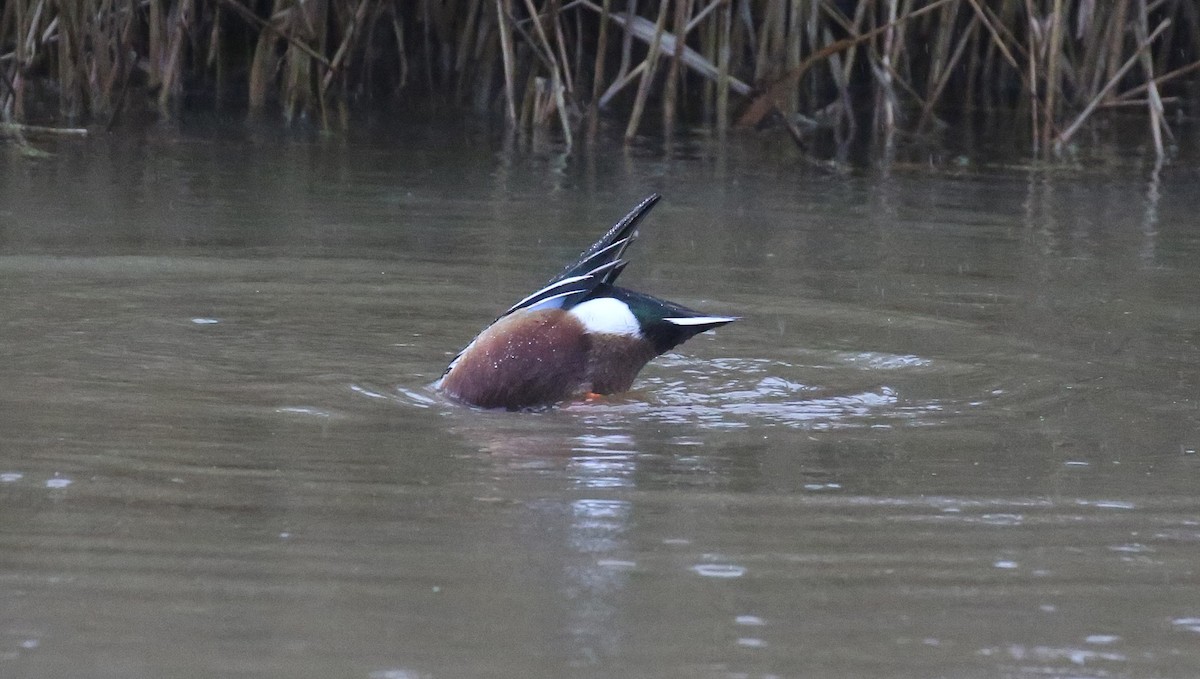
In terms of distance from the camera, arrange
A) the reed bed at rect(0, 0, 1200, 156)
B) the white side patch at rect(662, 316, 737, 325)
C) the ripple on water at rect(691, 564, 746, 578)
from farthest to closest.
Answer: the reed bed at rect(0, 0, 1200, 156), the white side patch at rect(662, 316, 737, 325), the ripple on water at rect(691, 564, 746, 578)

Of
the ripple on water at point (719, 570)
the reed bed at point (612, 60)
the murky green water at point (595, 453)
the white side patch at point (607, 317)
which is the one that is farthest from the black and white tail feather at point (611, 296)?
the reed bed at point (612, 60)

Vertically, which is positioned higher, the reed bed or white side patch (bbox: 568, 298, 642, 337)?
the reed bed

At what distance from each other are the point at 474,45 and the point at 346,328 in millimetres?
6995

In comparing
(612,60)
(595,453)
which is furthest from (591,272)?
(612,60)

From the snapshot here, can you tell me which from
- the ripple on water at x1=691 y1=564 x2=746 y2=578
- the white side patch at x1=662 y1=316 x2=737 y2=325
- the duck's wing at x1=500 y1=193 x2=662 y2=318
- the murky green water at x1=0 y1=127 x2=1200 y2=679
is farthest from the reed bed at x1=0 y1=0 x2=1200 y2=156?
the ripple on water at x1=691 y1=564 x2=746 y2=578

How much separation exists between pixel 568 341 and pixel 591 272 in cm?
18

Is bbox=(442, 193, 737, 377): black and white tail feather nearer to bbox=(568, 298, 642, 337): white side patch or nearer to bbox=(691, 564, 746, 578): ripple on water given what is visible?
bbox=(568, 298, 642, 337): white side patch

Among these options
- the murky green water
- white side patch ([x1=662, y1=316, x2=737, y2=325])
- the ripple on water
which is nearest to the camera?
the murky green water

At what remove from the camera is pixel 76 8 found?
973 cm

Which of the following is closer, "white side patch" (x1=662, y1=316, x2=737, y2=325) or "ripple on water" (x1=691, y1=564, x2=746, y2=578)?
"ripple on water" (x1=691, y1=564, x2=746, y2=578)

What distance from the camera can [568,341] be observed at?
443cm

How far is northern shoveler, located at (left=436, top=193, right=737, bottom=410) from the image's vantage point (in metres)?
4.41

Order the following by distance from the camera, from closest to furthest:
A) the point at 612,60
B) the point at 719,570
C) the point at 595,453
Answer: the point at 719,570 → the point at 595,453 → the point at 612,60

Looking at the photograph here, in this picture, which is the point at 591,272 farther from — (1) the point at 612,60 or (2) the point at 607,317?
(1) the point at 612,60
